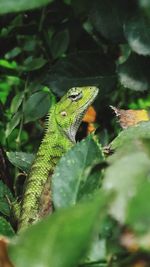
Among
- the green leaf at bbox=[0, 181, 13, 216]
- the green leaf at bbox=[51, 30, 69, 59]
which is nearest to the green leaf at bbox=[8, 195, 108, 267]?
the green leaf at bbox=[0, 181, 13, 216]

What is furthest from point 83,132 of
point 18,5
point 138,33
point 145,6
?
point 145,6

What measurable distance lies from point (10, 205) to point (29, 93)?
97 cm

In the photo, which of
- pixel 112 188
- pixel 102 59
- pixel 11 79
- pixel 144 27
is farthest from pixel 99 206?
pixel 11 79

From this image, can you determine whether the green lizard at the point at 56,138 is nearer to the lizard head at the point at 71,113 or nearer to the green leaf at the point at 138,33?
the lizard head at the point at 71,113

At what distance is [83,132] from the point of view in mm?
2775

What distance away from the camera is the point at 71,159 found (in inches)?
40.4

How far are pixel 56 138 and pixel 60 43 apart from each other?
1.05 m

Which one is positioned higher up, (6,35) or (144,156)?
(144,156)

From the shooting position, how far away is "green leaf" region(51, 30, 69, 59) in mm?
2555

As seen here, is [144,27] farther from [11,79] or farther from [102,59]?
[11,79]

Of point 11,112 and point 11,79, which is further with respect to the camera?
point 11,79

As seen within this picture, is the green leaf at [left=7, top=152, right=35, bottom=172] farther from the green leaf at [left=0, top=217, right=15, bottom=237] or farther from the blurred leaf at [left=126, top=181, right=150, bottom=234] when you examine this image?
the blurred leaf at [left=126, top=181, right=150, bottom=234]

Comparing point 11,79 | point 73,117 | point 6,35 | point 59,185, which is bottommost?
point 73,117

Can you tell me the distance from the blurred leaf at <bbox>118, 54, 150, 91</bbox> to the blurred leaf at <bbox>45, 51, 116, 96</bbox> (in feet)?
1.14
